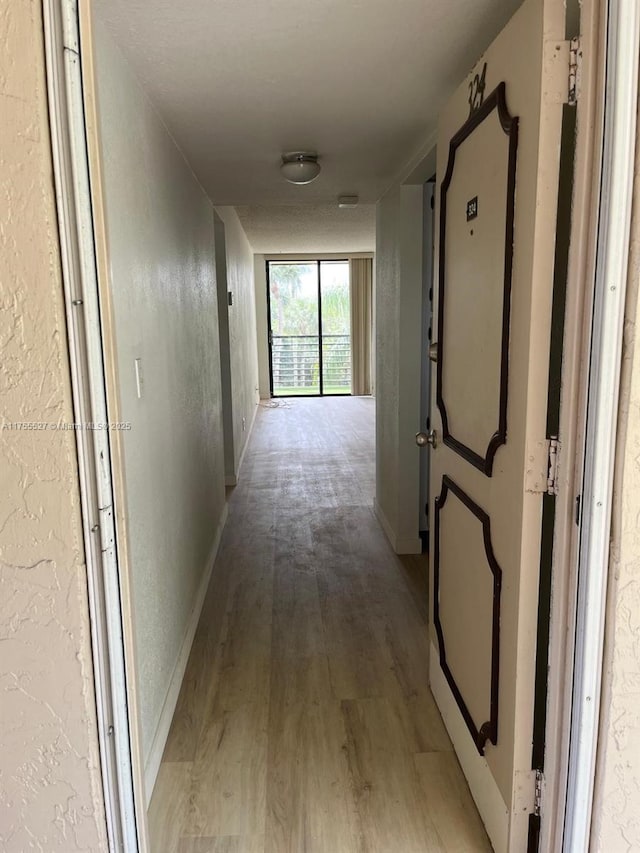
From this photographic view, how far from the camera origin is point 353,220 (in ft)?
19.1

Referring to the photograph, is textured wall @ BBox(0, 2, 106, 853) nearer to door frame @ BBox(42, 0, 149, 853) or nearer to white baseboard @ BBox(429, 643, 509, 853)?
door frame @ BBox(42, 0, 149, 853)

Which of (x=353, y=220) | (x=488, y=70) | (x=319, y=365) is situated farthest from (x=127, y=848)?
(x=319, y=365)

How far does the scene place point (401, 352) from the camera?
3223mm

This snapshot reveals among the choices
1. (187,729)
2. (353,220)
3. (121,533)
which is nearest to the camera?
(121,533)

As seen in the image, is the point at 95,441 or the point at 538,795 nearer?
the point at 95,441

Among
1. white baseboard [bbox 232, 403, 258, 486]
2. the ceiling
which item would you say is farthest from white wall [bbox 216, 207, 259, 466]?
the ceiling

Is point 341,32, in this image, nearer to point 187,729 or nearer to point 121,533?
point 121,533

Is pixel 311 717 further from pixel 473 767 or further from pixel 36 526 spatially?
pixel 36 526

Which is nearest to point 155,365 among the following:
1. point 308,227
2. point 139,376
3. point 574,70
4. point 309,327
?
point 139,376

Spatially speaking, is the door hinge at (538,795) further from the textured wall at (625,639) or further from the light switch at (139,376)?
the light switch at (139,376)

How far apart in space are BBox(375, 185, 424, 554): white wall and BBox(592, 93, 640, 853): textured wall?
216cm

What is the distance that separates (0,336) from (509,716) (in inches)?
55.1

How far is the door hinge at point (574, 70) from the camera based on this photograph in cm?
110

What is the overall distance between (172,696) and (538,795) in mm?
1268
